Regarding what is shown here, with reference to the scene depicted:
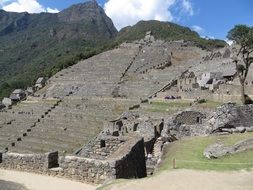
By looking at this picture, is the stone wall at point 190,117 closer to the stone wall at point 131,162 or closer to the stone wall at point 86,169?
the stone wall at point 131,162

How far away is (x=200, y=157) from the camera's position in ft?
45.4

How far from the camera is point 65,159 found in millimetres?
10227

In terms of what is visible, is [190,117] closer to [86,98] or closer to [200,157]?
[200,157]

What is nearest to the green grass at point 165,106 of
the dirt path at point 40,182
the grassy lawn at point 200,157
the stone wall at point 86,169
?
the grassy lawn at point 200,157

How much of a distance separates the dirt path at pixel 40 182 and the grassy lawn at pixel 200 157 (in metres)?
3.04

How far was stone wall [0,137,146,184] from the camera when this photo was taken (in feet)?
31.7

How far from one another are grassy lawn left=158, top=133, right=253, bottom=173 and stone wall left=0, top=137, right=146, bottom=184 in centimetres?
118

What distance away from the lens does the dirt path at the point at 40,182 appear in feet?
31.1

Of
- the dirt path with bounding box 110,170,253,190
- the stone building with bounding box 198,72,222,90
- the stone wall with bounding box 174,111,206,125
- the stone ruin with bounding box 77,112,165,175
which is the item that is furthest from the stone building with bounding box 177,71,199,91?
the dirt path with bounding box 110,170,253,190

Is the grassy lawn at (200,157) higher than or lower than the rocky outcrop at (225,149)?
lower

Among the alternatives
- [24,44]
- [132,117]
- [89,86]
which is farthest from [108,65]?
[24,44]

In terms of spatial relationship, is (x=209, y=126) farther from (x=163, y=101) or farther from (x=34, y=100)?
(x=34, y=100)

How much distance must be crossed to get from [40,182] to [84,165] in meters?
1.06

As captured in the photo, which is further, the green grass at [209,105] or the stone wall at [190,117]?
the green grass at [209,105]
